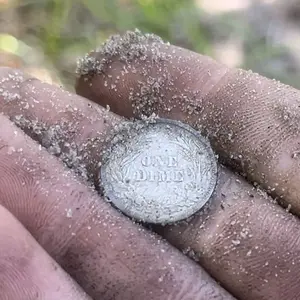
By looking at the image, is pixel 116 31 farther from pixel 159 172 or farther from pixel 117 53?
→ pixel 159 172

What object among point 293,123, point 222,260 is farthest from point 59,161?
point 293,123

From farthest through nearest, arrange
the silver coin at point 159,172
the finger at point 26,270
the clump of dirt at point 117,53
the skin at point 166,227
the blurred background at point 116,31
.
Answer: the blurred background at point 116,31 → the clump of dirt at point 117,53 → the silver coin at point 159,172 → the skin at point 166,227 → the finger at point 26,270

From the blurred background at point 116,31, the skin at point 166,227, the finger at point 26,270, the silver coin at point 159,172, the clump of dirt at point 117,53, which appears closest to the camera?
the finger at point 26,270

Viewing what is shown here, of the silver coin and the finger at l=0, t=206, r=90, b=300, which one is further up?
the silver coin

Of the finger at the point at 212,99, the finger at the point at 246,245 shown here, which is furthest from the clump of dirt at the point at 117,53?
the finger at the point at 246,245

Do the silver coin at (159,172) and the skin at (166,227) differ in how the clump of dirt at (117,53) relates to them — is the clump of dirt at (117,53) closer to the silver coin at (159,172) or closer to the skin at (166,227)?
the skin at (166,227)

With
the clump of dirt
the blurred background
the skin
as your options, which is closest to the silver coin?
the skin

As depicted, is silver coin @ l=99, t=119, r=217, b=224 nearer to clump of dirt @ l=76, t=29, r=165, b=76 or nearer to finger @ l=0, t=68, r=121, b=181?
finger @ l=0, t=68, r=121, b=181
